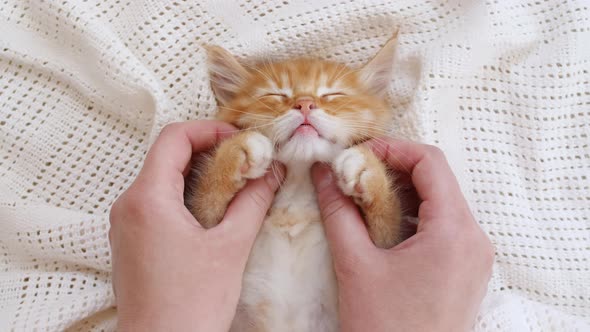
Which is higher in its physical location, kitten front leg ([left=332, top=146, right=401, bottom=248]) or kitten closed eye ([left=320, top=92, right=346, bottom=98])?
kitten closed eye ([left=320, top=92, right=346, bottom=98])

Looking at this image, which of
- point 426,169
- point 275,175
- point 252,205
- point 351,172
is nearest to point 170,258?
point 252,205

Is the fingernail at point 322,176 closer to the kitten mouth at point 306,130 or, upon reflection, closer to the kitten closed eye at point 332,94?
the kitten mouth at point 306,130

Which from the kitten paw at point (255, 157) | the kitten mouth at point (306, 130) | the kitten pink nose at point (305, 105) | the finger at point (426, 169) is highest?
the kitten pink nose at point (305, 105)

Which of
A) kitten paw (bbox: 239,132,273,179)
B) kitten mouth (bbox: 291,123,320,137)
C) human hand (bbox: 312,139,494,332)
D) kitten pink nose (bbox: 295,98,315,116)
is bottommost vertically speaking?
human hand (bbox: 312,139,494,332)

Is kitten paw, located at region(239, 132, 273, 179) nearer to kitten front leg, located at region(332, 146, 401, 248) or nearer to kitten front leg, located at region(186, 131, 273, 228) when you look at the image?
kitten front leg, located at region(186, 131, 273, 228)

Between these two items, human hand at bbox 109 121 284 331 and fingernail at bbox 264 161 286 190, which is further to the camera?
fingernail at bbox 264 161 286 190

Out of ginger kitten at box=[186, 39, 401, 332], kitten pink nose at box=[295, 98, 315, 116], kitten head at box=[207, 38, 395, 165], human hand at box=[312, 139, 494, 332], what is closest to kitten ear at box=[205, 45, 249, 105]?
kitten head at box=[207, 38, 395, 165]

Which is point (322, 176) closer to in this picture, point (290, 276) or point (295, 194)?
point (295, 194)

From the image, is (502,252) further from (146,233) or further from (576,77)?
(146,233)

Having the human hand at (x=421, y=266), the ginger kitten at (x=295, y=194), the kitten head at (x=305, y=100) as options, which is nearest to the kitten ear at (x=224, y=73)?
the kitten head at (x=305, y=100)
